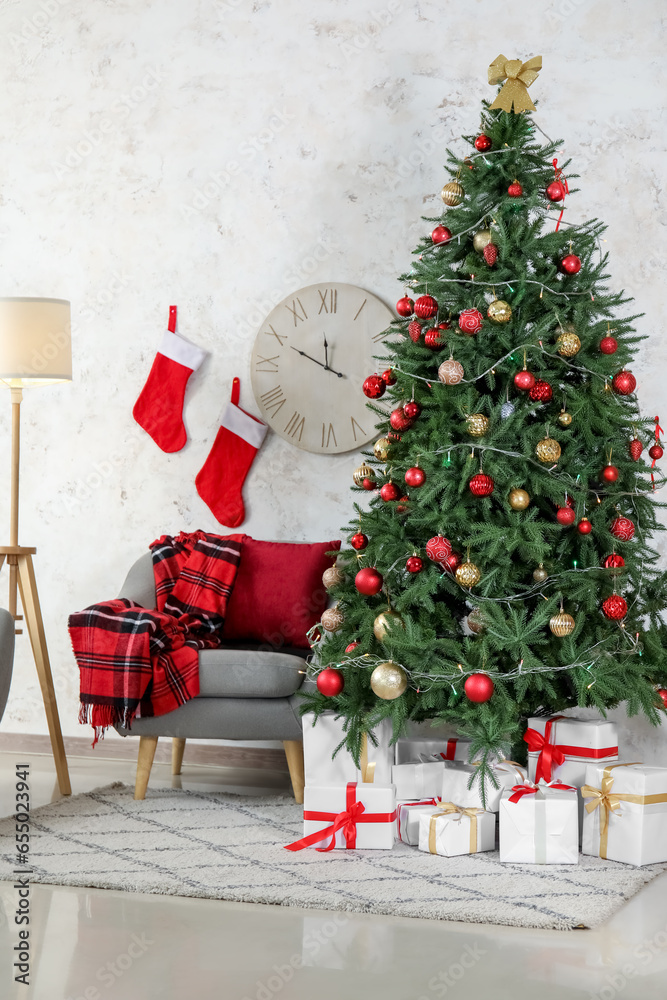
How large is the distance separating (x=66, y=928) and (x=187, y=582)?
5.19 ft

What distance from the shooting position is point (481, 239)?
288 centimetres

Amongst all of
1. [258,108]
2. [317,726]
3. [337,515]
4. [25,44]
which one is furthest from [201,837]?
[25,44]

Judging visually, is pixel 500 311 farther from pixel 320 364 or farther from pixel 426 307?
pixel 320 364

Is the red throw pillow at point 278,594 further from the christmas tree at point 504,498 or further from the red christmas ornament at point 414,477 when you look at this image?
the red christmas ornament at point 414,477

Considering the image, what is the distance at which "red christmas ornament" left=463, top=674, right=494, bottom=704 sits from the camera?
257 cm

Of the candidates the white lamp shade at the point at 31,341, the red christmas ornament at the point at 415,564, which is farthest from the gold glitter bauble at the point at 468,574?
the white lamp shade at the point at 31,341

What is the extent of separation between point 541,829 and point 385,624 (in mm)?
669

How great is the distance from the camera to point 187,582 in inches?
139

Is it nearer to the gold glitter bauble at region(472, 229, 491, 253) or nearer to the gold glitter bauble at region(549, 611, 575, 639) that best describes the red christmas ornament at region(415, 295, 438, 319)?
the gold glitter bauble at region(472, 229, 491, 253)

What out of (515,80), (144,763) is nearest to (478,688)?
(144,763)

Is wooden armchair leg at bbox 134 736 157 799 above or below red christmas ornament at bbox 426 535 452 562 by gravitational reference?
below

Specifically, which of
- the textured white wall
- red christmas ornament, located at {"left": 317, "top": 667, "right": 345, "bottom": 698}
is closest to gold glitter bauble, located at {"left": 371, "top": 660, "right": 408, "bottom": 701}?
red christmas ornament, located at {"left": 317, "top": 667, "right": 345, "bottom": 698}

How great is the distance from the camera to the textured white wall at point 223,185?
3564 millimetres

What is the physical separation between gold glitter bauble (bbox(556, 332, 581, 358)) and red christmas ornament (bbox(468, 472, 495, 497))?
1.41 ft
